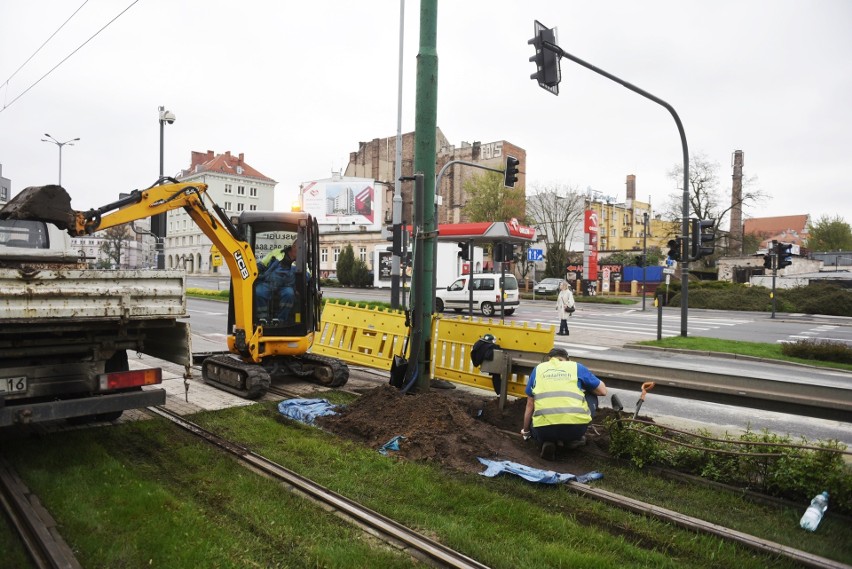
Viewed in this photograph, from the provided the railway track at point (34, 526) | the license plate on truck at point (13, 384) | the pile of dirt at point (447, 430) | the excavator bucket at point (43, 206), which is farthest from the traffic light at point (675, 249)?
the railway track at point (34, 526)

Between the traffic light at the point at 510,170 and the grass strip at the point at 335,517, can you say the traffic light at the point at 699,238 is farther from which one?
the grass strip at the point at 335,517

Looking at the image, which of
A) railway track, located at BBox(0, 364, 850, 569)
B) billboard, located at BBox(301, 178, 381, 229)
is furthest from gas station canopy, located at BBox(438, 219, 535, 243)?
billboard, located at BBox(301, 178, 381, 229)

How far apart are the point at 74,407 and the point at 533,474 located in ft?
14.2

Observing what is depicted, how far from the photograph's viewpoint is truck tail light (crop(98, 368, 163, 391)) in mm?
5871

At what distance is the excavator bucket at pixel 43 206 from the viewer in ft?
19.7

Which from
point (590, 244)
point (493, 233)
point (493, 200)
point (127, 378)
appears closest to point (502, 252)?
point (493, 233)

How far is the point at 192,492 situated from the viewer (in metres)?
5.03

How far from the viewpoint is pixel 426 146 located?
8359 millimetres

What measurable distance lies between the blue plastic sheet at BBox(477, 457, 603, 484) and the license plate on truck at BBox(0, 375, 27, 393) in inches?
171

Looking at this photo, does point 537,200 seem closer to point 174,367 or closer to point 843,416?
point 174,367

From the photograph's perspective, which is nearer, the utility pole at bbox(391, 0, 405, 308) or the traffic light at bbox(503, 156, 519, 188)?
the utility pole at bbox(391, 0, 405, 308)

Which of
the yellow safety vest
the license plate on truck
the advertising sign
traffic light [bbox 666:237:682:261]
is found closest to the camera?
the license plate on truck

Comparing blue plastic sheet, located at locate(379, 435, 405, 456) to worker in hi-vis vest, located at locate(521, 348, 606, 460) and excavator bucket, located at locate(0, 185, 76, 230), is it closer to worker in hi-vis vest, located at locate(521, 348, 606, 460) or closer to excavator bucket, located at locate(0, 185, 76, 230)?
worker in hi-vis vest, located at locate(521, 348, 606, 460)

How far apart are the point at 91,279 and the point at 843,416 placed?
687 centimetres
